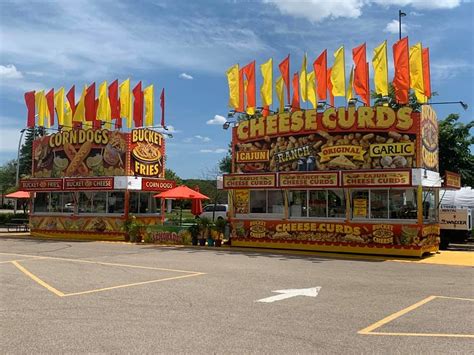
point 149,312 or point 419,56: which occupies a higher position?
point 419,56

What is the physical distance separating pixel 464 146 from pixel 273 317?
25.1m

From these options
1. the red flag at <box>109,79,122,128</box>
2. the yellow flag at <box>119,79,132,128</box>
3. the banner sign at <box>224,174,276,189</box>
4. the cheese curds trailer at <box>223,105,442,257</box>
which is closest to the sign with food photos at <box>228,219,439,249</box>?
the cheese curds trailer at <box>223,105,442,257</box>

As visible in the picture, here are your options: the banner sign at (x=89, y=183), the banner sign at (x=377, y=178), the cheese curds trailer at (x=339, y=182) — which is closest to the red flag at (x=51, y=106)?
the banner sign at (x=89, y=183)

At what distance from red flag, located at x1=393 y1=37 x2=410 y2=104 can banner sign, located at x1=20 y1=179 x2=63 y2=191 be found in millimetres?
18146

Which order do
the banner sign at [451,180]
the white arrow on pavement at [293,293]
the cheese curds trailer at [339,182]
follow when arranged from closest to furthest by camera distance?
the white arrow on pavement at [293,293] → the cheese curds trailer at [339,182] → the banner sign at [451,180]

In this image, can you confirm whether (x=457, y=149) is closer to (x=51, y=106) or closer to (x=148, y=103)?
(x=148, y=103)

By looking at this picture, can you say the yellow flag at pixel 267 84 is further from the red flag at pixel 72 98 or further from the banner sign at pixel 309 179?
the red flag at pixel 72 98

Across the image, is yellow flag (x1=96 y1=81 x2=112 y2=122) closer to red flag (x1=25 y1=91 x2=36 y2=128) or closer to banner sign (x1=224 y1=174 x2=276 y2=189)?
red flag (x1=25 y1=91 x2=36 y2=128)

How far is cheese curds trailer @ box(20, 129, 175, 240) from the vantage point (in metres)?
26.2

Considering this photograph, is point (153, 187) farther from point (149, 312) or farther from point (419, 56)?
point (149, 312)

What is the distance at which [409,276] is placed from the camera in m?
13.4

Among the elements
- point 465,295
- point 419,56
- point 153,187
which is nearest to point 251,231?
point 153,187

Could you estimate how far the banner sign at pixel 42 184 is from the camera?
90.6 feet

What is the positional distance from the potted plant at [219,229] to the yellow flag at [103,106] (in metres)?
9.55
